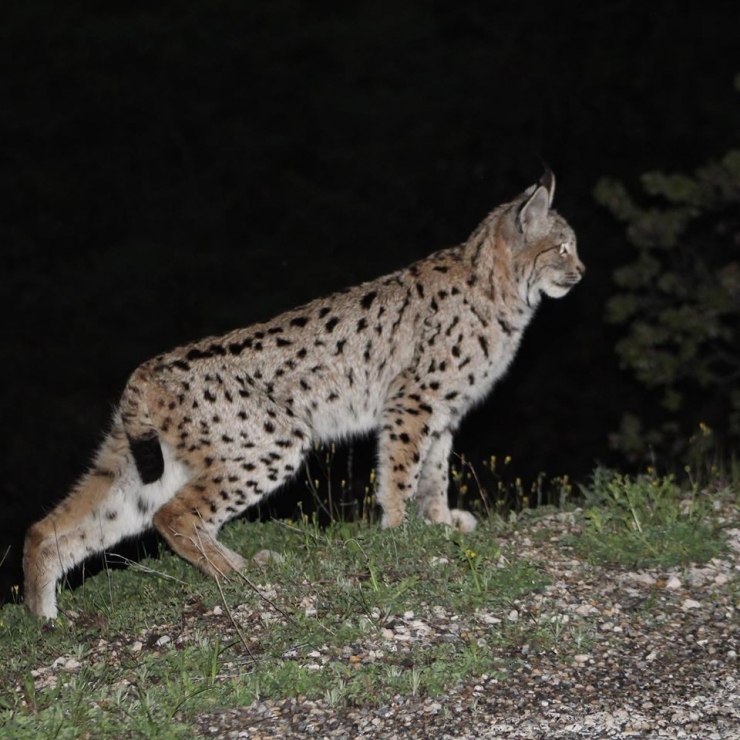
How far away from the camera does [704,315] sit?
416 inches

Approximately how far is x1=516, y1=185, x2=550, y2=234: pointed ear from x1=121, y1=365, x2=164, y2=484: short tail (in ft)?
7.71

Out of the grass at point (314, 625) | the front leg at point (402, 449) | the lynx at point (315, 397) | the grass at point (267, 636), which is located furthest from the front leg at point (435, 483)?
the grass at point (267, 636)

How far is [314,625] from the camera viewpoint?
5.25 meters

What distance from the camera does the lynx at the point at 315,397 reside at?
659 cm

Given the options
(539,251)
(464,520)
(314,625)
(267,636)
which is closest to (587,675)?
(314,625)

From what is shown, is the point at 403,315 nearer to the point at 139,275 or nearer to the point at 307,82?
the point at 139,275

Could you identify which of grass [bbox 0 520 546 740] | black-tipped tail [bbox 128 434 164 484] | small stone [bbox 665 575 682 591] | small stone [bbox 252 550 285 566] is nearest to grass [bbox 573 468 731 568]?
small stone [bbox 665 575 682 591]

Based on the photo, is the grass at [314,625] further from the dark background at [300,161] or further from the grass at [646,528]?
the dark background at [300,161]

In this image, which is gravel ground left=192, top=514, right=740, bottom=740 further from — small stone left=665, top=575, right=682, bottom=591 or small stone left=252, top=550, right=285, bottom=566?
small stone left=252, top=550, right=285, bottom=566

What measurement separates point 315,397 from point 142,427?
1005mm

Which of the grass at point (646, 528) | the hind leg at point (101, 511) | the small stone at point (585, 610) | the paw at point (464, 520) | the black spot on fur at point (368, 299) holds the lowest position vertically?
the paw at point (464, 520)

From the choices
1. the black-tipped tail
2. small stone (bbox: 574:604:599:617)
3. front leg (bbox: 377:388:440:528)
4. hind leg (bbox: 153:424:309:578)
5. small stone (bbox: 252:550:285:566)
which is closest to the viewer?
small stone (bbox: 574:604:599:617)

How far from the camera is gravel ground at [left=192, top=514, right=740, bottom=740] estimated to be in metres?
4.52

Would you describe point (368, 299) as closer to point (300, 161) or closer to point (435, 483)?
point (435, 483)
